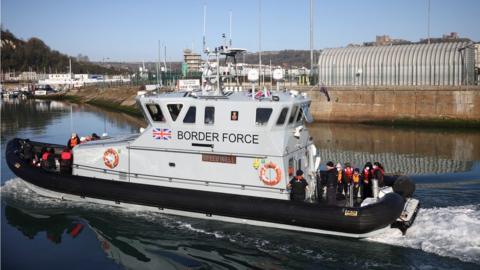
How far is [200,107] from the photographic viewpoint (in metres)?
11.0

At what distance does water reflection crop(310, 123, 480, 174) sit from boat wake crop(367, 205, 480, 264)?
562 cm

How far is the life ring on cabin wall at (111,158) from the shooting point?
1211 cm

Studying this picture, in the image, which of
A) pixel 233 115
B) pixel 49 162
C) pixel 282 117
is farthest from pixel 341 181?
pixel 49 162

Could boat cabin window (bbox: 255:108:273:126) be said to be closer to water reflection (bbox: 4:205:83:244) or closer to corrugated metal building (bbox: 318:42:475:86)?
water reflection (bbox: 4:205:83:244)

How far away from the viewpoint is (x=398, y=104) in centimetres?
3038

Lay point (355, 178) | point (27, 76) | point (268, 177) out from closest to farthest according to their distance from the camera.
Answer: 1. point (268, 177)
2. point (355, 178)
3. point (27, 76)

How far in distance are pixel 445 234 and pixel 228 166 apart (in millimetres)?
4823

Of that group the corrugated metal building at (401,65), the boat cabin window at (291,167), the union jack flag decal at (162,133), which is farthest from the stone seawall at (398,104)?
the union jack flag decal at (162,133)

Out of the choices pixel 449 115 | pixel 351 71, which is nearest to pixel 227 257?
pixel 449 115

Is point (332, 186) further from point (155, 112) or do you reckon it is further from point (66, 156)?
point (66, 156)

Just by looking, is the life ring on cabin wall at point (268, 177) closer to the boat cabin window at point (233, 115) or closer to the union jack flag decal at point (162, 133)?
the boat cabin window at point (233, 115)

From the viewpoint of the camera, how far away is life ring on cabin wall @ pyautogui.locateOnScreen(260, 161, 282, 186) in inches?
413

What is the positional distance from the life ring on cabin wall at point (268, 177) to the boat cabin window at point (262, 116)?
3.00ft

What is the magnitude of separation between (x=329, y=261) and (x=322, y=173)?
309 cm
